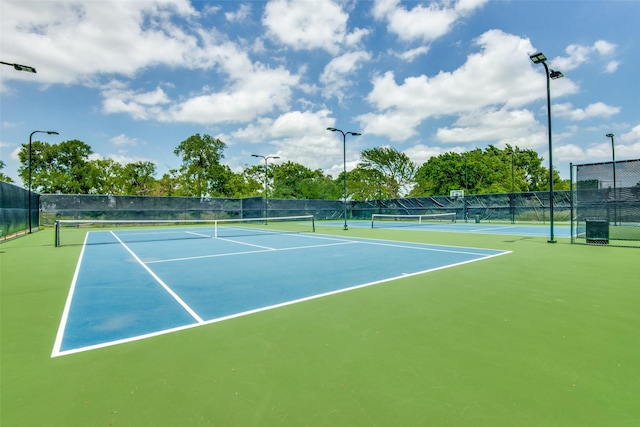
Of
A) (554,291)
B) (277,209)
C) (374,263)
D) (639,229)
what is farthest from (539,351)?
(277,209)

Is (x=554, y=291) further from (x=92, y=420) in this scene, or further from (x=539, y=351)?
(x=92, y=420)

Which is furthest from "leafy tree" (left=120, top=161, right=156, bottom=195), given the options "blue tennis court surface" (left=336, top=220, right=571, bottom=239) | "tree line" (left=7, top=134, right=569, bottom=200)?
"blue tennis court surface" (left=336, top=220, right=571, bottom=239)

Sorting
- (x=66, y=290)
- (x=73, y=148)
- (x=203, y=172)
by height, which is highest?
(x=73, y=148)

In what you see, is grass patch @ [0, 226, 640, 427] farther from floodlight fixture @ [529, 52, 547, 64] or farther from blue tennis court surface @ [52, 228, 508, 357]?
floodlight fixture @ [529, 52, 547, 64]

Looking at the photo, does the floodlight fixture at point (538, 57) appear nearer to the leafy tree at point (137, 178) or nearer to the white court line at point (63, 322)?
the white court line at point (63, 322)

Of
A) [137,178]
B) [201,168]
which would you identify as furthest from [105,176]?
[201,168]

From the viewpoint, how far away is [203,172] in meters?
49.4

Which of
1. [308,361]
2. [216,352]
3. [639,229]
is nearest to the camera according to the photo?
[308,361]

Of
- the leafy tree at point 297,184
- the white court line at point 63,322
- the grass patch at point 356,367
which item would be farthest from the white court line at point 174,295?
the leafy tree at point 297,184

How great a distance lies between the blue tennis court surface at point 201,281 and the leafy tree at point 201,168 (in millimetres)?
39263

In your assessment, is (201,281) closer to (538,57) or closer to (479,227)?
(538,57)

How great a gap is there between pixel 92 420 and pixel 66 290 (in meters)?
4.69

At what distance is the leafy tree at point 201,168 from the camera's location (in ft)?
160

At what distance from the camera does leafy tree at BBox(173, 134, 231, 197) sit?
48719 mm
